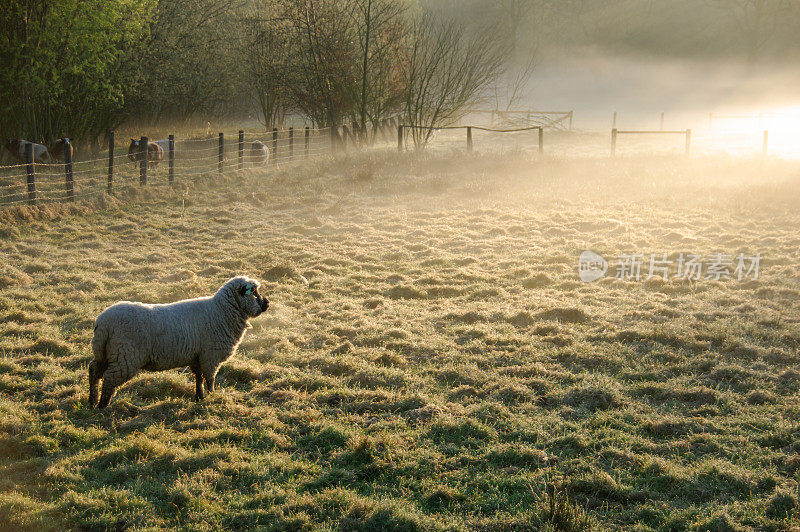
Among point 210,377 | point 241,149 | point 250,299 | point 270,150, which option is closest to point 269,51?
point 270,150

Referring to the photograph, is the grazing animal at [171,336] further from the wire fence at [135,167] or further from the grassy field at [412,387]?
the wire fence at [135,167]

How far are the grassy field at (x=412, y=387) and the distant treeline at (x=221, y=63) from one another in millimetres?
7108

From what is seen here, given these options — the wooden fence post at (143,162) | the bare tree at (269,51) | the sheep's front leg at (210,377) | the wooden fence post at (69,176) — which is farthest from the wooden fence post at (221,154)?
the sheep's front leg at (210,377)

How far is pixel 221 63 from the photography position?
27.7 m

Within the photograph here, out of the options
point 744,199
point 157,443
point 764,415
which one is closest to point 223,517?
point 157,443

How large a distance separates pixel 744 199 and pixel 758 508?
1247 cm

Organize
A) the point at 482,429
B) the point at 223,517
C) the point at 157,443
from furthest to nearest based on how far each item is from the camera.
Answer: the point at 482,429
the point at 157,443
the point at 223,517

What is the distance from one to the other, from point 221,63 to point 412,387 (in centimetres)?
2535

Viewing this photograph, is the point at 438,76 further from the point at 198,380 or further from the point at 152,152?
the point at 198,380

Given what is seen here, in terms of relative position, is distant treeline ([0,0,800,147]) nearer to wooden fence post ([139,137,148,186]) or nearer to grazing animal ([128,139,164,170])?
grazing animal ([128,139,164,170])

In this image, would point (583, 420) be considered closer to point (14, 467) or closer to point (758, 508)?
point (758, 508)

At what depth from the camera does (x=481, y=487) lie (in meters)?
4.39

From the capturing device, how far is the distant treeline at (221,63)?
653 inches

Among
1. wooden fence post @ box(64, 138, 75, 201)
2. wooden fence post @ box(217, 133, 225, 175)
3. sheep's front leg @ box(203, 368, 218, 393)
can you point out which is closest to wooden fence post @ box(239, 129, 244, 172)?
wooden fence post @ box(217, 133, 225, 175)
